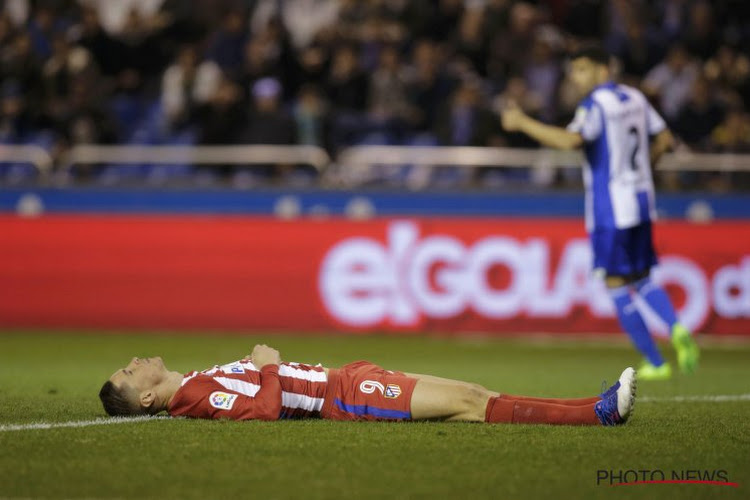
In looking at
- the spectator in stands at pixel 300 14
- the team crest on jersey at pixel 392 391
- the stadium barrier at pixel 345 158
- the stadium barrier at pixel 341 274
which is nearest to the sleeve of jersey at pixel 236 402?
the team crest on jersey at pixel 392 391

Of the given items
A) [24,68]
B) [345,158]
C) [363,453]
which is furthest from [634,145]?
[24,68]

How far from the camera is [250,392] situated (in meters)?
6.55

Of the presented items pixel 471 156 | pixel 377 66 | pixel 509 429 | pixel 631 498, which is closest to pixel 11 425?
pixel 509 429

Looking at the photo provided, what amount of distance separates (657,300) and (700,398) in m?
1.33

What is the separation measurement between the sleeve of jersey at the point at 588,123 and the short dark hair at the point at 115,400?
13.4ft

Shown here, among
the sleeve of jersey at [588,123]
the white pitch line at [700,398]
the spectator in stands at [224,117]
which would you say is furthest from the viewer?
the spectator in stands at [224,117]

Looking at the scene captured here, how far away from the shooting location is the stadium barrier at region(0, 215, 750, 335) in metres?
14.1

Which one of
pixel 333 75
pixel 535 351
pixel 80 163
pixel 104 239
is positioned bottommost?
pixel 535 351

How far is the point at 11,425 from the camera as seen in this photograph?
673cm

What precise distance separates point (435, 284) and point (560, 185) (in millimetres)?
2273

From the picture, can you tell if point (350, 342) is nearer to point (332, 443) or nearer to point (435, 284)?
point (435, 284)

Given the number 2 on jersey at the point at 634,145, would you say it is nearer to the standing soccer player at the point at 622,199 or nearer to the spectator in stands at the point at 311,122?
the standing soccer player at the point at 622,199

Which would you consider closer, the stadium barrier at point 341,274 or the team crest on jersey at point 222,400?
the team crest on jersey at point 222,400

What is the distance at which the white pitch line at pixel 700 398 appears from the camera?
8234mm
